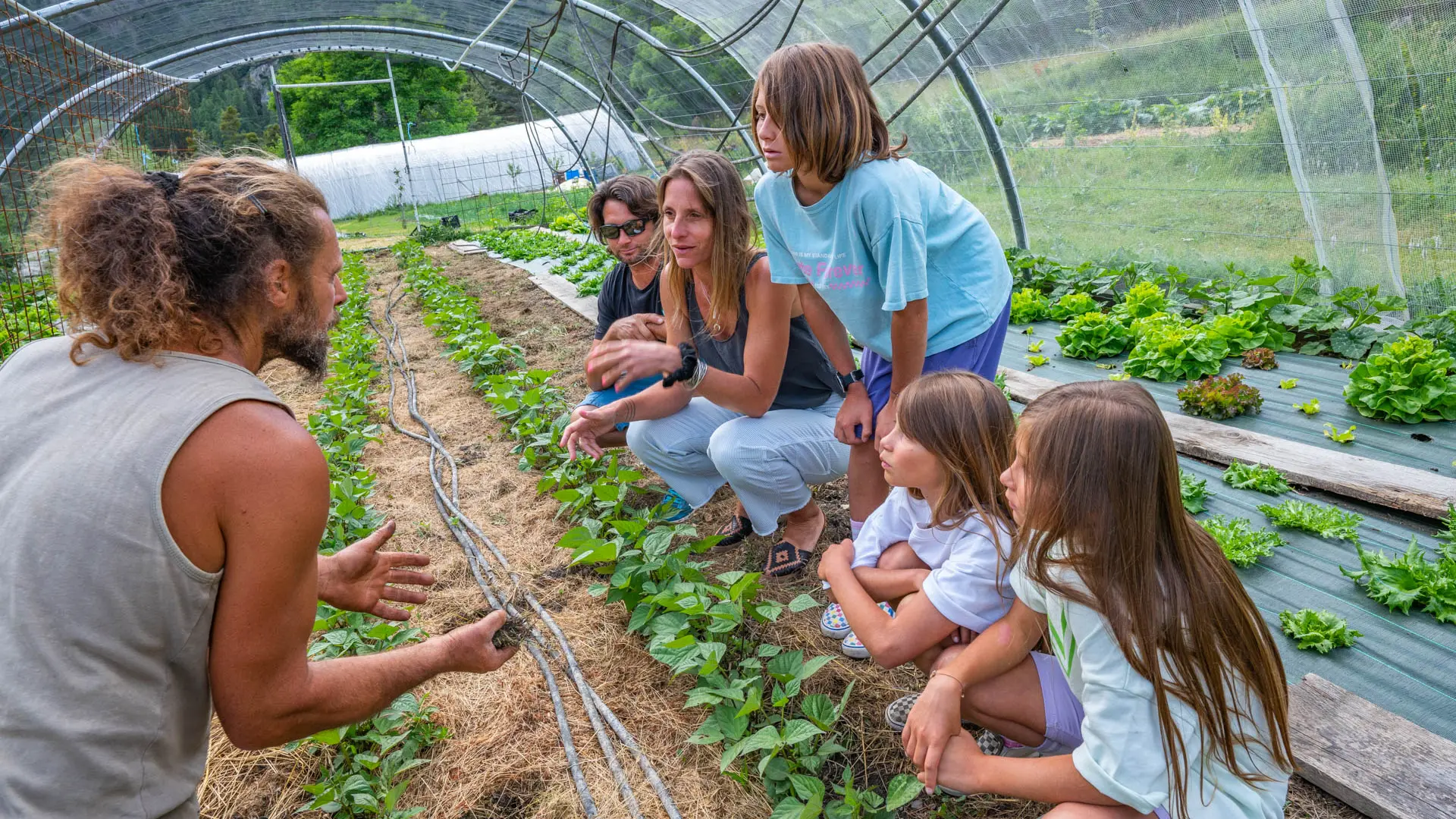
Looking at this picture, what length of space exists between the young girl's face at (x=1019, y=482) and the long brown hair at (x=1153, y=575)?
5 cm

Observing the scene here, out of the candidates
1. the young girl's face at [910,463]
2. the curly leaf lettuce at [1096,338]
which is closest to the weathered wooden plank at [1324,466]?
the curly leaf lettuce at [1096,338]

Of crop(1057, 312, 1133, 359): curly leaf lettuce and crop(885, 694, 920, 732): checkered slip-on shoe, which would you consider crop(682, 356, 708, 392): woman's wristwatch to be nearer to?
crop(885, 694, 920, 732): checkered slip-on shoe

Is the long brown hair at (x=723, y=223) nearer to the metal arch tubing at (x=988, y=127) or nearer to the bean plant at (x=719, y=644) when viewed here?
the bean plant at (x=719, y=644)

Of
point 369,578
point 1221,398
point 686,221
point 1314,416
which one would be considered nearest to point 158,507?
point 369,578

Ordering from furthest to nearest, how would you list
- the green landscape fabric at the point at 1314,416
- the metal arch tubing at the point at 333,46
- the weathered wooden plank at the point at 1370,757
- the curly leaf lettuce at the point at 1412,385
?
1. the metal arch tubing at the point at 333,46
2. the curly leaf lettuce at the point at 1412,385
3. the green landscape fabric at the point at 1314,416
4. the weathered wooden plank at the point at 1370,757

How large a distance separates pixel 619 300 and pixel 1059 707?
2645 millimetres

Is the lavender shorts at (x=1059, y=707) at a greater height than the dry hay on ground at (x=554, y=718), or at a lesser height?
greater

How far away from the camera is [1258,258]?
17.1ft

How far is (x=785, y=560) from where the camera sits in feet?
9.95

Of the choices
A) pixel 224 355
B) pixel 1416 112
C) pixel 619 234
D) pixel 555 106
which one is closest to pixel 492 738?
pixel 224 355

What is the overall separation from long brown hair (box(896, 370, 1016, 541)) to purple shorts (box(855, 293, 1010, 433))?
470mm

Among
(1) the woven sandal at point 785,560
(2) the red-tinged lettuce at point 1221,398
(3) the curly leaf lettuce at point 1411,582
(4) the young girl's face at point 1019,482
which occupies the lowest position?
(1) the woven sandal at point 785,560

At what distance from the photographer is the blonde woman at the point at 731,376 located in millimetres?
2867

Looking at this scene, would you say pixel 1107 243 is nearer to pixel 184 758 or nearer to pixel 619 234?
pixel 619 234
